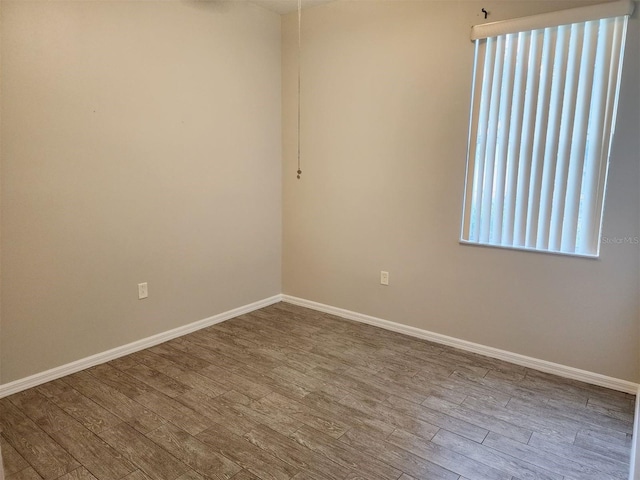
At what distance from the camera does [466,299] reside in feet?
10.2

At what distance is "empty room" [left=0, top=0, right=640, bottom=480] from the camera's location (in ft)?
6.99

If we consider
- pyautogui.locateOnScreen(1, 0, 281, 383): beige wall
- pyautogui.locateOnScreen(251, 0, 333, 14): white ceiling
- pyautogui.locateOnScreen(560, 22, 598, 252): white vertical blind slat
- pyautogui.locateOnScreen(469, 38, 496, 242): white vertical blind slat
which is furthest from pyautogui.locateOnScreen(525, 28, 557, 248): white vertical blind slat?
pyautogui.locateOnScreen(1, 0, 281, 383): beige wall

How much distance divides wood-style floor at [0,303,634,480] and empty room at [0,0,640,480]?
0.01 metres

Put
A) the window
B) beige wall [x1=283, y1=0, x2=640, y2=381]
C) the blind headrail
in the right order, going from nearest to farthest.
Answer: the blind headrail < the window < beige wall [x1=283, y1=0, x2=640, y2=381]

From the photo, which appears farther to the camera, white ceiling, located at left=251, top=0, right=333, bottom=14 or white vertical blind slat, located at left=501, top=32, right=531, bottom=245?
white ceiling, located at left=251, top=0, right=333, bottom=14

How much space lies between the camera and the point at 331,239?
3.76 m

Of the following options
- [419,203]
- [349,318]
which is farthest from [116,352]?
[419,203]

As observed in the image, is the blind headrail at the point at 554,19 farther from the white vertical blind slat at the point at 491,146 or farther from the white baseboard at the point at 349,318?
the white baseboard at the point at 349,318

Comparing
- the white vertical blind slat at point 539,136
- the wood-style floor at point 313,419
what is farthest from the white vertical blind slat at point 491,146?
the wood-style floor at point 313,419

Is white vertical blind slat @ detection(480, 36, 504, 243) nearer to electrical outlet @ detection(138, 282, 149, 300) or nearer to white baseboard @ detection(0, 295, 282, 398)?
white baseboard @ detection(0, 295, 282, 398)

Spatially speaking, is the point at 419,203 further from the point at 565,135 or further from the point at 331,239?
the point at 565,135

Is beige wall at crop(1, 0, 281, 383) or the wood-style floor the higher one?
beige wall at crop(1, 0, 281, 383)

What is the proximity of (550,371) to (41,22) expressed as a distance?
3693 mm

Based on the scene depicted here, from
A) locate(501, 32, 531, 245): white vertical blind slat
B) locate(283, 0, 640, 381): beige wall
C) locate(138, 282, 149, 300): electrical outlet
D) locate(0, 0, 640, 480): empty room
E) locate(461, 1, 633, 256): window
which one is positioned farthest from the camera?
locate(138, 282, 149, 300): electrical outlet
